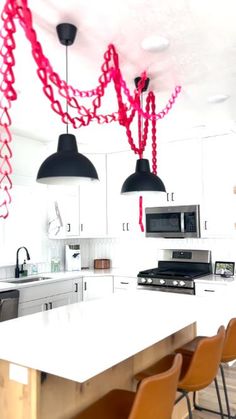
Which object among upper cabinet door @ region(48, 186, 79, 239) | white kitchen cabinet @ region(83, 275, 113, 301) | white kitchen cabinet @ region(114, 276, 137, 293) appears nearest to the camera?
white kitchen cabinet @ region(114, 276, 137, 293)

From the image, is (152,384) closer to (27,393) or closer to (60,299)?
(27,393)

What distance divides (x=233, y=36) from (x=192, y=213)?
A: 2651 mm

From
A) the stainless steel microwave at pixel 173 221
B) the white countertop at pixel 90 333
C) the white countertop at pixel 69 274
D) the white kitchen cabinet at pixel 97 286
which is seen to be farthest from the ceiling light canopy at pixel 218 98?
the white kitchen cabinet at pixel 97 286

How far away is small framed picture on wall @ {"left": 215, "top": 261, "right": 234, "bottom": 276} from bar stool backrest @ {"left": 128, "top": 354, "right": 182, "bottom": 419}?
122 inches

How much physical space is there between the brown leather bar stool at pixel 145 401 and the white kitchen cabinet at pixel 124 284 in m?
2.90

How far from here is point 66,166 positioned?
7.31ft

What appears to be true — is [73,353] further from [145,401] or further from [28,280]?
[28,280]

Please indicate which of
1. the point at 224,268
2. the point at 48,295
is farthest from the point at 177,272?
the point at 48,295

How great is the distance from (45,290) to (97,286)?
0.89 metres

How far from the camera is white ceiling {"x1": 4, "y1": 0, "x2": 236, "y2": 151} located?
2.07m

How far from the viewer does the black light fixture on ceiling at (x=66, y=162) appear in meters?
2.22

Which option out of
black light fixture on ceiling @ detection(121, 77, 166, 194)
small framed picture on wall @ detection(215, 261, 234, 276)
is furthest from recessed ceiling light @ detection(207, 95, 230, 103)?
small framed picture on wall @ detection(215, 261, 234, 276)

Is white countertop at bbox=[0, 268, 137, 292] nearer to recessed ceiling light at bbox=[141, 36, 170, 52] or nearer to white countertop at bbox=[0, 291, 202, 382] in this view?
white countertop at bbox=[0, 291, 202, 382]

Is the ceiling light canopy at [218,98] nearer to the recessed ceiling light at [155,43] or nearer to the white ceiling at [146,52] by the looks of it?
the white ceiling at [146,52]
